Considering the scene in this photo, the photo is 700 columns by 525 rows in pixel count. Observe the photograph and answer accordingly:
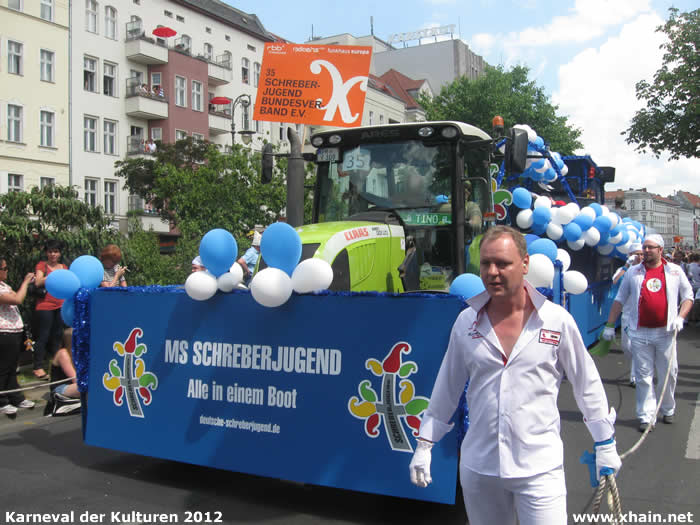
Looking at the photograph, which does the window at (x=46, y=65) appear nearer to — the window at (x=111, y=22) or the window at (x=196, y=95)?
the window at (x=111, y=22)

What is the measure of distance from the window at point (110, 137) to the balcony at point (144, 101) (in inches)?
45.6

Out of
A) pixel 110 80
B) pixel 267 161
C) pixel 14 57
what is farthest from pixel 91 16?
pixel 267 161

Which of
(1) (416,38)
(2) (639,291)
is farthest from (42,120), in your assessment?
(1) (416,38)

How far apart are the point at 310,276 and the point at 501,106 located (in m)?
35.6

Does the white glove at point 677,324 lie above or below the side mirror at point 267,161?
below

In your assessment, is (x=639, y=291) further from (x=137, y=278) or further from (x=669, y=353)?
(x=137, y=278)

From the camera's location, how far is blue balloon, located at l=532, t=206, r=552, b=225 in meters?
10.1

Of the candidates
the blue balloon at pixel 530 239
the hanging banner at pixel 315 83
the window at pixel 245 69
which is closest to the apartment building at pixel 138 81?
the window at pixel 245 69

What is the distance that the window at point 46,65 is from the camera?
1298 inches

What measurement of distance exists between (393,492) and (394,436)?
1.15ft

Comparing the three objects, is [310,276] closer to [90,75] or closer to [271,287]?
[271,287]

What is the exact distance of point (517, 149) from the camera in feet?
21.1

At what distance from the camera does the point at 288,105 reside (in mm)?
8617

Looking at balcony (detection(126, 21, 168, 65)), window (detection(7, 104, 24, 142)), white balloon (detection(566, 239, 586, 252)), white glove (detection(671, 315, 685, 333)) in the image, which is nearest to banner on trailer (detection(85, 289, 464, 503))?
white glove (detection(671, 315, 685, 333))
